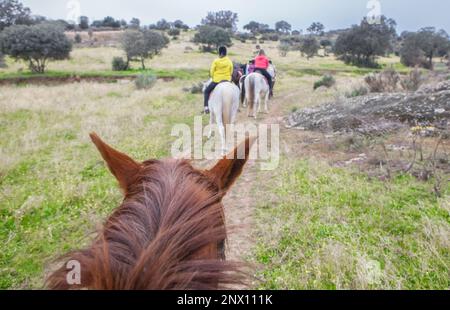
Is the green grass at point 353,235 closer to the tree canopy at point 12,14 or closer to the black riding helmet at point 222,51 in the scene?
the black riding helmet at point 222,51

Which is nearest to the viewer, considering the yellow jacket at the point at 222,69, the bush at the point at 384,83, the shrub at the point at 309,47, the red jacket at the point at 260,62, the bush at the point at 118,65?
the yellow jacket at the point at 222,69

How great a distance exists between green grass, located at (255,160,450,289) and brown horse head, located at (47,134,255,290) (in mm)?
1314

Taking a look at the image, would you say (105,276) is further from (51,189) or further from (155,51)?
(155,51)

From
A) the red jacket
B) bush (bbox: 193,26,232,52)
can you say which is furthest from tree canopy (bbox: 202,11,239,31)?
the red jacket

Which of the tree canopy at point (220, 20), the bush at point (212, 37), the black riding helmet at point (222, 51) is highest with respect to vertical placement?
the tree canopy at point (220, 20)

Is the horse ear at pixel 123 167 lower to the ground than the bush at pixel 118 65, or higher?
lower

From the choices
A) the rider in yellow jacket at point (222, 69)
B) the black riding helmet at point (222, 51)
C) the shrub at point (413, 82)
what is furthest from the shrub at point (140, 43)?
the rider in yellow jacket at point (222, 69)

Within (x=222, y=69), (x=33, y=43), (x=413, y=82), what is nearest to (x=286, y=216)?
(x=222, y=69)

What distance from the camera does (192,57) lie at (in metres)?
41.0

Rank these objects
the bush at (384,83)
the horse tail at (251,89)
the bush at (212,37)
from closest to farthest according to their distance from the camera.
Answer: the horse tail at (251,89) < the bush at (384,83) < the bush at (212,37)

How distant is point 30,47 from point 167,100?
20.8 meters

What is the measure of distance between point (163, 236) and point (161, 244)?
0.04 meters

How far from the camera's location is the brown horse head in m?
1.04

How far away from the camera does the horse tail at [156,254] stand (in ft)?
3.35
